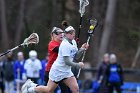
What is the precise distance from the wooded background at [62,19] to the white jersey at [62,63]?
27.2 m

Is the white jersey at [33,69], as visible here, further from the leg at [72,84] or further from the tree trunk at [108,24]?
the tree trunk at [108,24]

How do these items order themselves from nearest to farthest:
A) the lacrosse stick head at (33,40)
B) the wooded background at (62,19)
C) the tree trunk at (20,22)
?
1. the lacrosse stick head at (33,40)
2. the wooded background at (62,19)
3. the tree trunk at (20,22)

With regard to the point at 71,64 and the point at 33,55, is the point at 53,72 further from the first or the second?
the point at 33,55

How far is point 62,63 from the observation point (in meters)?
15.0

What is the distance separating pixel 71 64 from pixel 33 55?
27.3 feet

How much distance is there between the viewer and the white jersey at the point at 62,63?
48.8 ft

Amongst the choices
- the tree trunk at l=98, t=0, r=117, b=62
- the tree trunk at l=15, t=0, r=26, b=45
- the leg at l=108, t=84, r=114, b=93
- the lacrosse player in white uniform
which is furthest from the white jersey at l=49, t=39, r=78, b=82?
the tree trunk at l=15, t=0, r=26, b=45

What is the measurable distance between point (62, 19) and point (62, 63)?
34.7 meters

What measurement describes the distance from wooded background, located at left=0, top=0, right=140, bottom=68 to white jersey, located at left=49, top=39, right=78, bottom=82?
27245 millimetres

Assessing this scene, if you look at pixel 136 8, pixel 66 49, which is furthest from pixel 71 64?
pixel 136 8

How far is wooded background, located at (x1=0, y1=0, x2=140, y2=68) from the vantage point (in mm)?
45866

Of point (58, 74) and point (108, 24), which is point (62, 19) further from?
point (58, 74)

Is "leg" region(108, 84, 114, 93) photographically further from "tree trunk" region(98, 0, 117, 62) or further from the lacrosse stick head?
"tree trunk" region(98, 0, 117, 62)

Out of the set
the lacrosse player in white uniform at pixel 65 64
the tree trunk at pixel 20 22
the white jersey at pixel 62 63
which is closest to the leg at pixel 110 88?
the lacrosse player in white uniform at pixel 65 64
